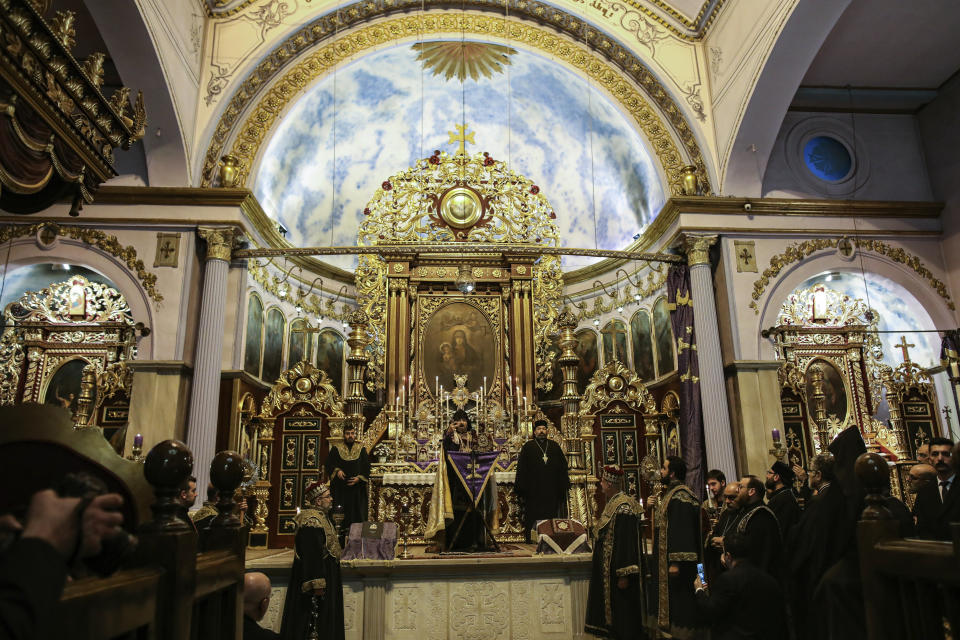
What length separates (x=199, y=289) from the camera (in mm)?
11156

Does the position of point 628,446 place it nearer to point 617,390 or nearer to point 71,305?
point 617,390

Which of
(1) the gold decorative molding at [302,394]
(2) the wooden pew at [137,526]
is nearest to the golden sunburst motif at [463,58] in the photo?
(1) the gold decorative molding at [302,394]

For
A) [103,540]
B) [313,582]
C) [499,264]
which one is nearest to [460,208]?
[499,264]

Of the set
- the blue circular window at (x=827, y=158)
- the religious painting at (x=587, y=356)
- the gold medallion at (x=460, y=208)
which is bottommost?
the religious painting at (x=587, y=356)

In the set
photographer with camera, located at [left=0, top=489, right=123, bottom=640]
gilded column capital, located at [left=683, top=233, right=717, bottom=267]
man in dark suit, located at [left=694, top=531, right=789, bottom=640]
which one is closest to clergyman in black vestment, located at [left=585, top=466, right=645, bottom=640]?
man in dark suit, located at [left=694, top=531, right=789, bottom=640]

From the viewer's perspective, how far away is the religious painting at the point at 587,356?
49.8ft

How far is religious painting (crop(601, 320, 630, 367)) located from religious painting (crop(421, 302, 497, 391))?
278 cm

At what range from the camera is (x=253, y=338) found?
489 inches

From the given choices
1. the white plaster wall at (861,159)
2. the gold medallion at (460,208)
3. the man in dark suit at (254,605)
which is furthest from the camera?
the gold medallion at (460,208)

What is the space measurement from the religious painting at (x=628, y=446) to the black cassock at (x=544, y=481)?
2810 mm

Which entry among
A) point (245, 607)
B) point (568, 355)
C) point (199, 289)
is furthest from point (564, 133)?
point (245, 607)

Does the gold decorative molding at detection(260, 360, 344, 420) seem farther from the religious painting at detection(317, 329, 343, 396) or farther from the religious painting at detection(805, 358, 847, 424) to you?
the religious painting at detection(805, 358, 847, 424)

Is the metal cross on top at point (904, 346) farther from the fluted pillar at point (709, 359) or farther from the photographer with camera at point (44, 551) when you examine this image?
the photographer with camera at point (44, 551)

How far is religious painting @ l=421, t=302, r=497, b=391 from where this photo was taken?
42.3 feet
